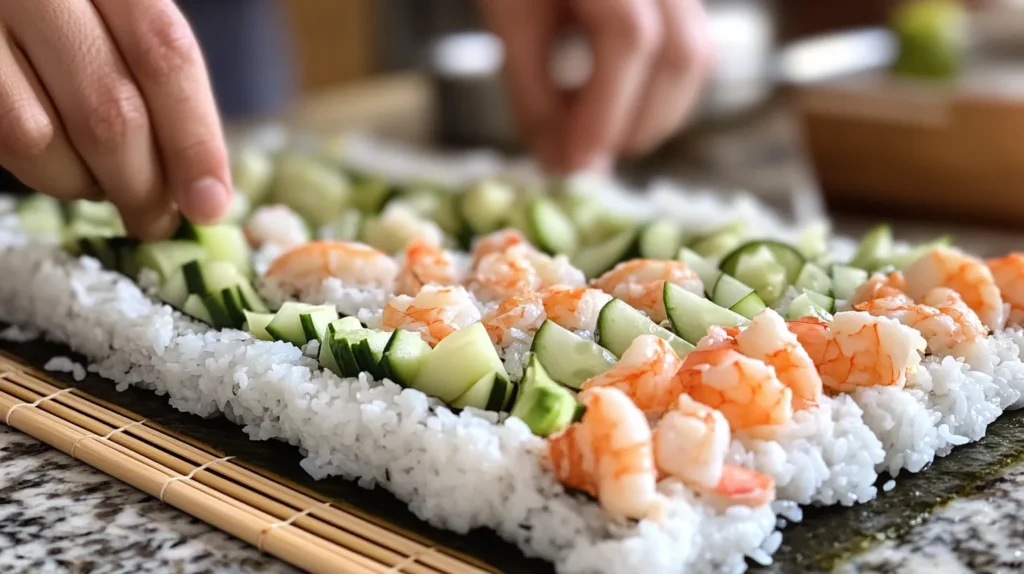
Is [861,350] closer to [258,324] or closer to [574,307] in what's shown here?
[574,307]

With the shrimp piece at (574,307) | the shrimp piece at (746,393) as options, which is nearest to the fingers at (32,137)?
the shrimp piece at (574,307)

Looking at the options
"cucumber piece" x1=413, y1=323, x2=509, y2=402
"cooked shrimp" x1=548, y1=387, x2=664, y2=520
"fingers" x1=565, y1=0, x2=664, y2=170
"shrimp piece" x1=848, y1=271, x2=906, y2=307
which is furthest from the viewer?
"fingers" x1=565, y1=0, x2=664, y2=170

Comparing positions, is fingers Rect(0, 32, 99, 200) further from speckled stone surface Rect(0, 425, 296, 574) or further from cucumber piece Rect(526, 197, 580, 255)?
cucumber piece Rect(526, 197, 580, 255)

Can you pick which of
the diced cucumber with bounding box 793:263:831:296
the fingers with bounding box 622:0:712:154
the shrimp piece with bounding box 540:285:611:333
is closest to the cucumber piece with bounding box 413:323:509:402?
the shrimp piece with bounding box 540:285:611:333

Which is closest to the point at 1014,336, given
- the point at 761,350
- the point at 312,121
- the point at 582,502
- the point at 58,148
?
the point at 761,350

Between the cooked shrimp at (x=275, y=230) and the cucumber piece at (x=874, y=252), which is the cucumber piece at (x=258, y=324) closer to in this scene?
the cooked shrimp at (x=275, y=230)

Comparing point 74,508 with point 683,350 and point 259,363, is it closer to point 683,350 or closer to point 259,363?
point 259,363
